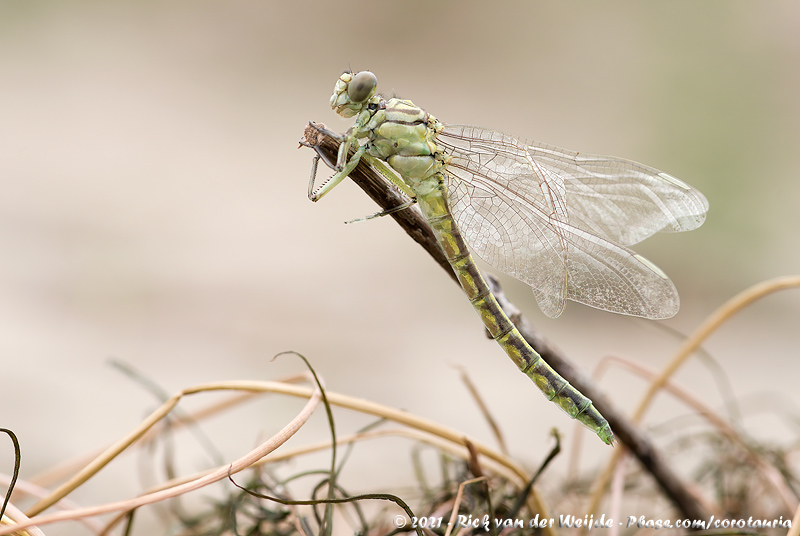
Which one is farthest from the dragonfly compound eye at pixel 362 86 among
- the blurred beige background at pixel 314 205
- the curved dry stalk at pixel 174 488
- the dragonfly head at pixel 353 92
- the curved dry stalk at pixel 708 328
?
the blurred beige background at pixel 314 205

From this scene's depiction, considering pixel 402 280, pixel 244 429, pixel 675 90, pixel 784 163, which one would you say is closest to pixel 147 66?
pixel 402 280

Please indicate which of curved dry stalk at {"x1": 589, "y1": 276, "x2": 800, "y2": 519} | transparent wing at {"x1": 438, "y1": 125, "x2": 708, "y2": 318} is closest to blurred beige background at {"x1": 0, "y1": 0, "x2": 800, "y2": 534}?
curved dry stalk at {"x1": 589, "y1": 276, "x2": 800, "y2": 519}

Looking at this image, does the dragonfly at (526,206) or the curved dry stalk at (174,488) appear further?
the dragonfly at (526,206)

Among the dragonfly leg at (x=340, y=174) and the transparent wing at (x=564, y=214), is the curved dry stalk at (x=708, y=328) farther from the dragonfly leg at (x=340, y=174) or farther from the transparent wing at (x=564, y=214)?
the dragonfly leg at (x=340, y=174)

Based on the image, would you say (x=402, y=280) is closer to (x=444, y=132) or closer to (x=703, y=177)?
(x=703, y=177)

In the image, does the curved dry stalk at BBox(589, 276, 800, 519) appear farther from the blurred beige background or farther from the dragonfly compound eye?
the blurred beige background
